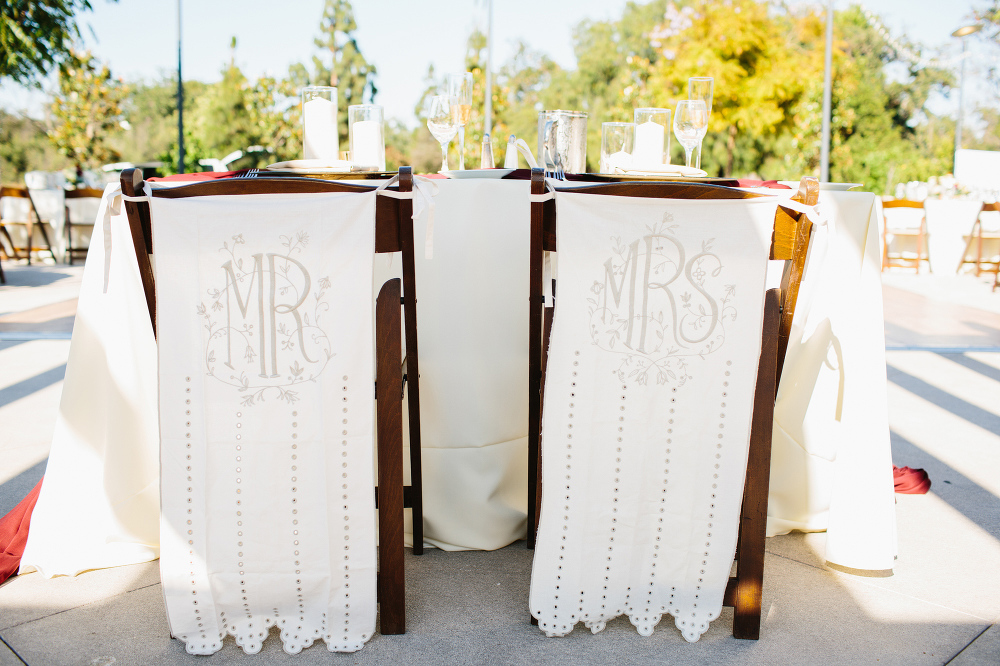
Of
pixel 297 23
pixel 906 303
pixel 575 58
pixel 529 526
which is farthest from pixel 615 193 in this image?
pixel 575 58

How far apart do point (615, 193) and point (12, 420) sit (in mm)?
2807

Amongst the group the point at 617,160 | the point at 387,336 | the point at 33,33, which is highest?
the point at 33,33

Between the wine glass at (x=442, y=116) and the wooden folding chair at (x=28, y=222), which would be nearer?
the wine glass at (x=442, y=116)

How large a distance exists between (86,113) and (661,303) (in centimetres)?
1961

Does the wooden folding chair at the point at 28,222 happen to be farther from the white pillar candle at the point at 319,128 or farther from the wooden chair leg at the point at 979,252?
the wooden chair leg at the point at 979,252

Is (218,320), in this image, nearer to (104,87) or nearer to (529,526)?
(529,526)

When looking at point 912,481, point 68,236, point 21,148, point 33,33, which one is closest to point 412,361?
point 912,481

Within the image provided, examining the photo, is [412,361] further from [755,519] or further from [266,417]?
[755,519]

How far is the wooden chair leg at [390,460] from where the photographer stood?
1.52 m

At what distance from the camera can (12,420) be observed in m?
2.93

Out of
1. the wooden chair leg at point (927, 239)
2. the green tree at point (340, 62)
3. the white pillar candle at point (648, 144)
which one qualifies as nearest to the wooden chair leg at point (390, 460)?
the white pillar candle at point (648, 144)

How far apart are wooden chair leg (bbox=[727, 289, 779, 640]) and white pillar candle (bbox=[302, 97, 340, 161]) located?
4.54 feet

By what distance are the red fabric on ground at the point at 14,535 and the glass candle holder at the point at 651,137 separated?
6.73ft

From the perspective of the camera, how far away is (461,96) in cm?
221
